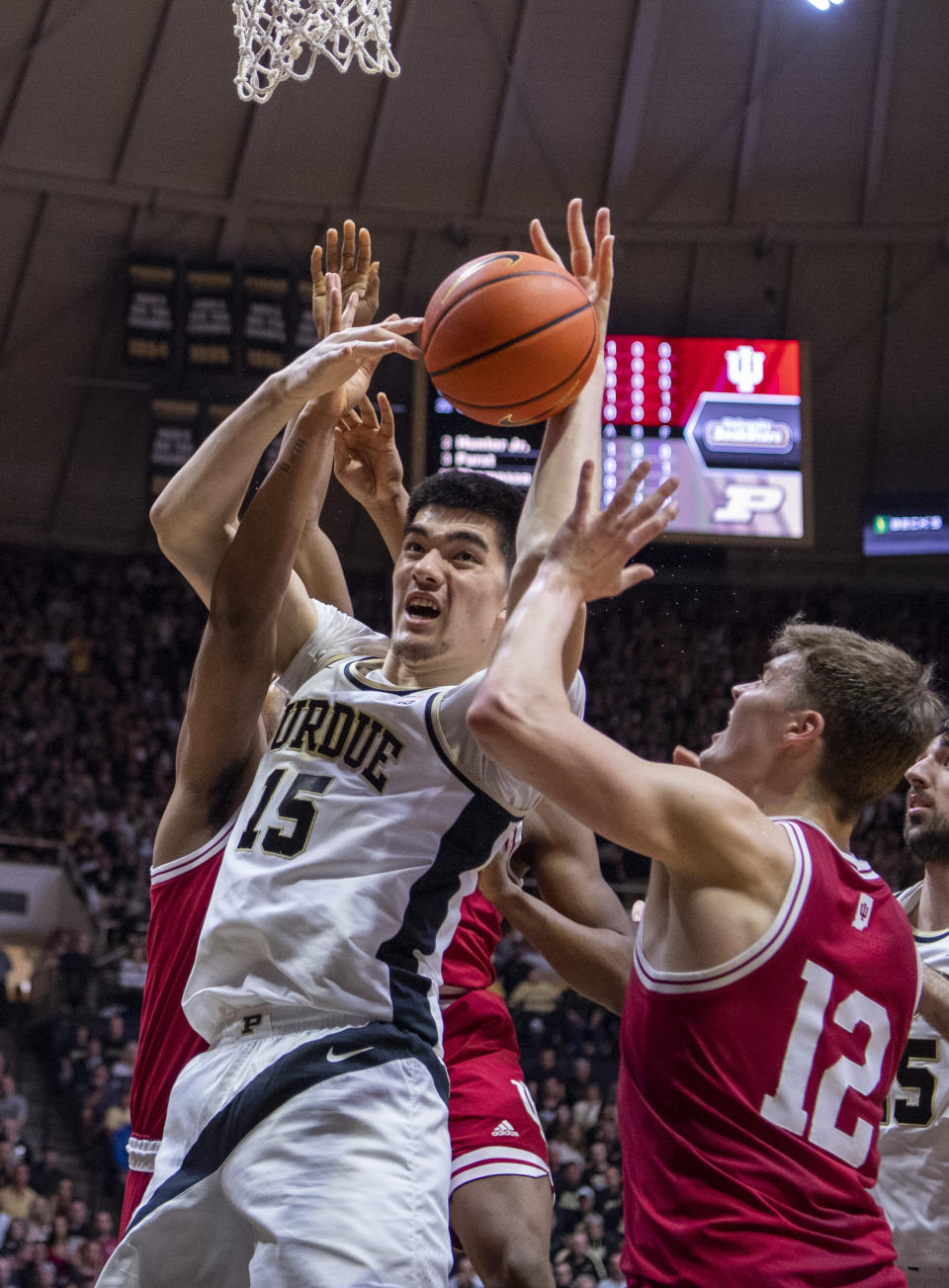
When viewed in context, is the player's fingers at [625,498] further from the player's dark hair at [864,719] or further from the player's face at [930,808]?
the player's face at [930,808]

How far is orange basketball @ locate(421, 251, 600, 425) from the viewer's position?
3199 millimetres

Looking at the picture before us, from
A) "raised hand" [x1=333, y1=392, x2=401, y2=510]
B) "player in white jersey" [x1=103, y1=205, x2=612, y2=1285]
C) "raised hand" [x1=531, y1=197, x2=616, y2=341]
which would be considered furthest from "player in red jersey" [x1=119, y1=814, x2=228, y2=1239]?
"raised hand" [x1=531, y1=197, x2=616, y2=341]

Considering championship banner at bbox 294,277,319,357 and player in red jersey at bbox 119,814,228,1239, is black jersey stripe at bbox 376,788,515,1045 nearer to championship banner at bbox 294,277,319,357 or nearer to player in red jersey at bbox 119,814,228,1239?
player in red jersey at bbox 119,814,228,1239

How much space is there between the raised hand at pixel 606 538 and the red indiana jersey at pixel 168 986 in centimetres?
123

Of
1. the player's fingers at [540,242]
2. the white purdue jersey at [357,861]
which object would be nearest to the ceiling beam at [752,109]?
the player's fingers at [540,242]

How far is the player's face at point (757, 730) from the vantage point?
115 inches

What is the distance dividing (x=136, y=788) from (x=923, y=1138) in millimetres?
12626

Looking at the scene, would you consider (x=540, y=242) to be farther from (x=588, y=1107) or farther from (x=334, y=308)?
(x=588, y=1107)

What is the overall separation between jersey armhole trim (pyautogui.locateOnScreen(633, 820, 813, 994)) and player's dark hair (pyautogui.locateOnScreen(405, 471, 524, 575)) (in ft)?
4.08

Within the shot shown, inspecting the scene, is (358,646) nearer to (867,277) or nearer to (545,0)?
(545,0)

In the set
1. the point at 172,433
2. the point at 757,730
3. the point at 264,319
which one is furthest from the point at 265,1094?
the point at 172,433

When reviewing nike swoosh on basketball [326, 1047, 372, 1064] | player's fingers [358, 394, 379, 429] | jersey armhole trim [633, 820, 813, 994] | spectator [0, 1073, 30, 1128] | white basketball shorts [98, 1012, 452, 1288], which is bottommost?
spectator [0, 1073, 30, 1128]

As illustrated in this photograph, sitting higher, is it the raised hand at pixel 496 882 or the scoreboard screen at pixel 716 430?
the scoreboard screen at pixel 716 430

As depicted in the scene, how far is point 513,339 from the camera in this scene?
10.5ft
